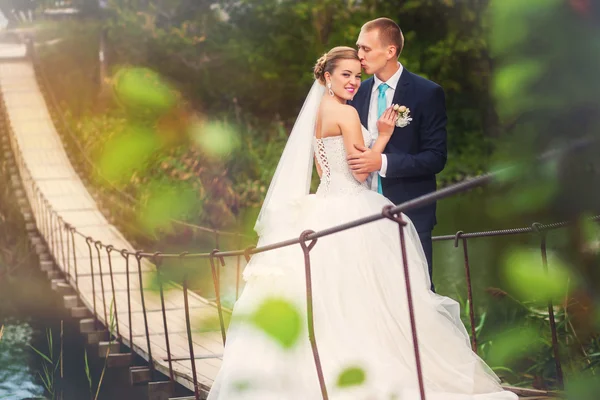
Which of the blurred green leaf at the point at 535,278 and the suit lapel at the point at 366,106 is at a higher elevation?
the suit lapel at the point at 366,106

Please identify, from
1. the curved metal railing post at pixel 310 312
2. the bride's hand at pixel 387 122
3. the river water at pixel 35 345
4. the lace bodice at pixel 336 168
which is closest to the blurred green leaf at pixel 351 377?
the curved metal railing post at pixel 310 312

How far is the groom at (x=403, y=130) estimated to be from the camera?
1.66m

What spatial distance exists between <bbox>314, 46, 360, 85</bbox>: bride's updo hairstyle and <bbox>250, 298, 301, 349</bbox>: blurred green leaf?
1.28m

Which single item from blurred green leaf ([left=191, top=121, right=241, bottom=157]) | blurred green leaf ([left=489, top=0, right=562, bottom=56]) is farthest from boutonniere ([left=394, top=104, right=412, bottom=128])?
blurred green leaf ([left=489, top=0, right=562, bottom=56])

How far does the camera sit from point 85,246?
656 centimetres

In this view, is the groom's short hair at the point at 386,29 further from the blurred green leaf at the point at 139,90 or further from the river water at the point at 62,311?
the river water at the point at 62,311

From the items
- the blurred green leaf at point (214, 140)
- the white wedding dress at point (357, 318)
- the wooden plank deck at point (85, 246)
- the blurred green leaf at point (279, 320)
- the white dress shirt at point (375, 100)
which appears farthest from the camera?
the wooden plank deck at point (85, 246)

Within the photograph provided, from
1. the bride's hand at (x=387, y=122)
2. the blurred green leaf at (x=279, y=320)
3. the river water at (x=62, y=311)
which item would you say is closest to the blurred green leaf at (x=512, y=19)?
the blurred green leaf at (x=279, y=320)

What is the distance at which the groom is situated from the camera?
166cm

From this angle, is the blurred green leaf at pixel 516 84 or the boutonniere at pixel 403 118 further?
the boutonniere at pixel 403 118

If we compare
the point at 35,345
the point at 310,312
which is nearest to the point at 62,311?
the point at 35,345

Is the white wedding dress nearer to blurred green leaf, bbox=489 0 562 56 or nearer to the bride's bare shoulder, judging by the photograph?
the bride's bare shoulder

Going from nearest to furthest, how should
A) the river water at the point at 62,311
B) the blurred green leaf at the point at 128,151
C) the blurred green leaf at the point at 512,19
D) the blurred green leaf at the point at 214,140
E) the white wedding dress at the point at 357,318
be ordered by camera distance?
1. the blurred green leaf at the point at 512,19
2. the blurred green leaf at the point at 128,151
3. the blurred green leaf at the point at 214,140
4. the white wedding dress at the point at 357,318
5. the river water at the point at 62,311

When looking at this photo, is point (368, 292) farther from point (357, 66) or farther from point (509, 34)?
point (509, 34)
